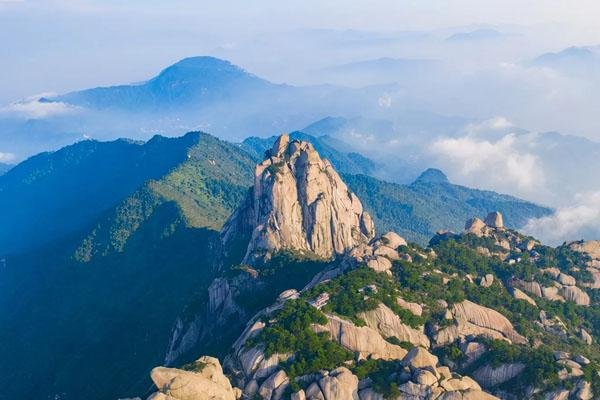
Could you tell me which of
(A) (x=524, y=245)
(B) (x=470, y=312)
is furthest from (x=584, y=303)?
(B) (x=470, y=312)

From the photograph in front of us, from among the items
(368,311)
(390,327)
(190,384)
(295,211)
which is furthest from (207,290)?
(190,384)

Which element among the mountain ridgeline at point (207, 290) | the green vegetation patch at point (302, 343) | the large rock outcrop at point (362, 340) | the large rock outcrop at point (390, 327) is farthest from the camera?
the mountain ridgeline at point (207, 290)

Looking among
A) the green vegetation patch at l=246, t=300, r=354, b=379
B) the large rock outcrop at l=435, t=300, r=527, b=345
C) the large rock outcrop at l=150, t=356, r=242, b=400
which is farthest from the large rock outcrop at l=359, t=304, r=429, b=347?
the large rock outcrop at l=150, t=356, r=242, b=400

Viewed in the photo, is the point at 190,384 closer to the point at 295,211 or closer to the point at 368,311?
the point at 368,311

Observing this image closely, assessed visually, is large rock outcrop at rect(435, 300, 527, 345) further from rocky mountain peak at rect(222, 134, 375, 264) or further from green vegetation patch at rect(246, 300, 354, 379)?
rocky mountain peak at rect(222, 134, 375, 264)

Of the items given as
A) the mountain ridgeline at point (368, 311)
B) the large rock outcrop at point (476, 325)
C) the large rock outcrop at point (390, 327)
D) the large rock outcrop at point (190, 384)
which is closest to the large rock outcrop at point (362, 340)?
the mountain ridgeline at point (368, 311)

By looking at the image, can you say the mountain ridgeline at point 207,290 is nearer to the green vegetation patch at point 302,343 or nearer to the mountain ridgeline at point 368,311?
the mountain ridgeline at point 368,311

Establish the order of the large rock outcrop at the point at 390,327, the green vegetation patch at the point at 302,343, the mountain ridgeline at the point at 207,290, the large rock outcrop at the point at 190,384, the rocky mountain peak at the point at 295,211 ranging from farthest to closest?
the rocky mountain peak at the point at 295,211 → the mountain ridgeline at the point at 207,290 → the large rock outcrop at the point at 390,327 → the green vegetation patch at the point at 302,343 → the large rock outcrop at the point at 190,384
